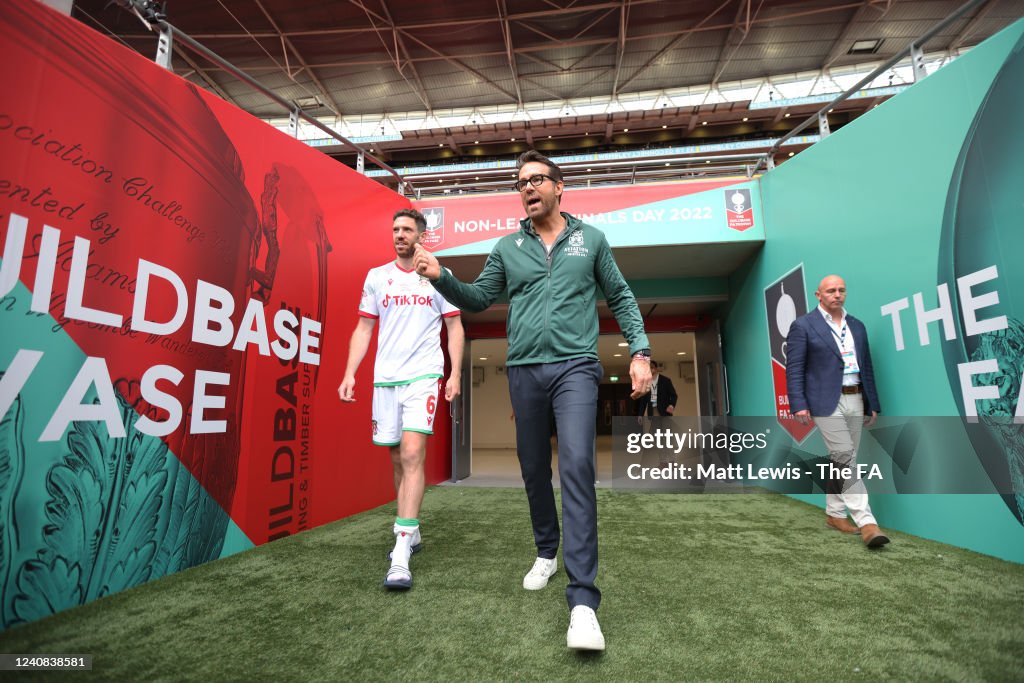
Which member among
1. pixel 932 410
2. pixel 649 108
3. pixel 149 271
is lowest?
pixel 932 410

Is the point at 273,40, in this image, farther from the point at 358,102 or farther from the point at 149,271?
the point at 149,271

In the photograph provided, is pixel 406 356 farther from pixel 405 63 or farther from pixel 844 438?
pixel 405 63

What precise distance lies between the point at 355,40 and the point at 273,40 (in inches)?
86.9

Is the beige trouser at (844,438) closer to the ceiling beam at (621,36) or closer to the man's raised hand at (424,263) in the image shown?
the man's raised hand at (424,263)

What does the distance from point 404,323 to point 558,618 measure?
1465 mm

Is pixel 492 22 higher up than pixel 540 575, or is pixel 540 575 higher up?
pixel 492 22

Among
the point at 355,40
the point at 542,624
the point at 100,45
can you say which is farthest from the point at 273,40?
the point at 542,624

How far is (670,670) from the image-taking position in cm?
120

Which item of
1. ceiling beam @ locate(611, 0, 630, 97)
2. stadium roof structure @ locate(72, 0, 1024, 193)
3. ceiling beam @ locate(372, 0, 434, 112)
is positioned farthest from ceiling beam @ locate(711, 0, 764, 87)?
ceiling beam @ locate(372, 0, 434, 112)

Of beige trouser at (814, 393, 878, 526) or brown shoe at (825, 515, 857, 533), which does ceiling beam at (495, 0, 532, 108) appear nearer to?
beige trouser at (814, 393, 878, 526)

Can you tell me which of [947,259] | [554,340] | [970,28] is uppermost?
[970,28]

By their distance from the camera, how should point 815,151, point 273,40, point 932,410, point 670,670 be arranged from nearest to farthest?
point 670,670 → point 932,410 → point 815,151 → point 273,40

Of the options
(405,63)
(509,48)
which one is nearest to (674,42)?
(509,48)

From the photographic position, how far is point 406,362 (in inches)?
89.4
